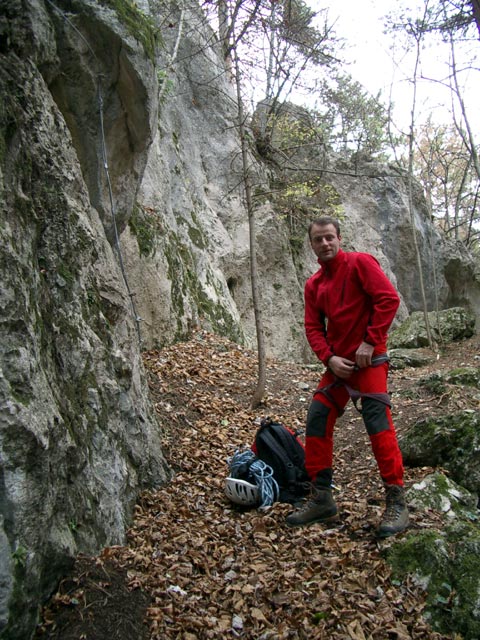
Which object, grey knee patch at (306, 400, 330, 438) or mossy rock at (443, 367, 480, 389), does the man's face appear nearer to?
grey knee patch at (306, 400, 330, 438)

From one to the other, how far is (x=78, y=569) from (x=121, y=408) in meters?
1.32

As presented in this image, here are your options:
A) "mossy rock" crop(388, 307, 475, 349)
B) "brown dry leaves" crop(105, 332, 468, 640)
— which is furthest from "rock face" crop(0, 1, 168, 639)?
"mossy rock" crop(388, 307, 475, 349)

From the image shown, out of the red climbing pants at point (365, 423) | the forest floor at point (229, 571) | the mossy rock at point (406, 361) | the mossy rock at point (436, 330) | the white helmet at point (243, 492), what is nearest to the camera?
the forest floor at point (229, 571)

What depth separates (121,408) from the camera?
3725 mm

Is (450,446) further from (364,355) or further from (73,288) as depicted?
(73,288)

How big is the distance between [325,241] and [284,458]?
1.86 m

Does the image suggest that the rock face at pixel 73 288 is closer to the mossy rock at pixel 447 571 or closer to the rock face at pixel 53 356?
the rock face at pixel 53 356

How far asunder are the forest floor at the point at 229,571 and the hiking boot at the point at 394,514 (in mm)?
78

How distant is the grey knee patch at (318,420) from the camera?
11.2 feet

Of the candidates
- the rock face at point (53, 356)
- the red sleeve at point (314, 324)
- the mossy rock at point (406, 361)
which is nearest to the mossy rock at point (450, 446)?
the red sleeve at point (314, 324)

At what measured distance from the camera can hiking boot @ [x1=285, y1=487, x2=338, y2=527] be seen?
3.39 m

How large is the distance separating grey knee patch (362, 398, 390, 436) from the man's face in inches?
44.1

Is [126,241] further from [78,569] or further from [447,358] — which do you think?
[447,358]

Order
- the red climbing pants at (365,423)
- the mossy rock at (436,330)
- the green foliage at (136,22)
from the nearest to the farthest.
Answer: the red climbing pants at (365,423), the green foliage at (136,22), the mossy rock at (436,330)
